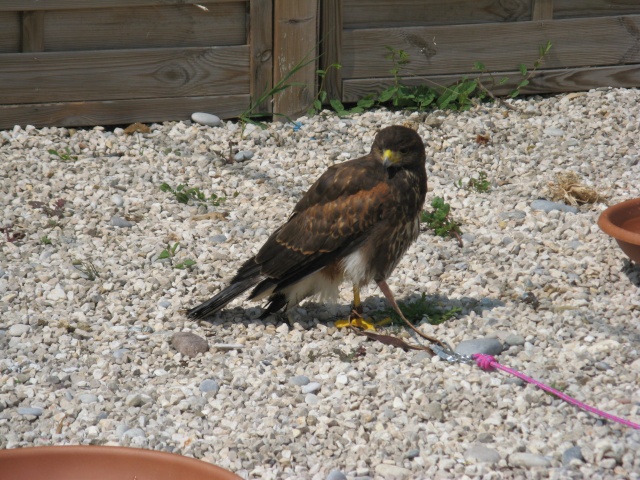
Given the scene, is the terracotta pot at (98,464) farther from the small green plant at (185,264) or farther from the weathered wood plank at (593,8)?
the weathered wood plank at (593,8)

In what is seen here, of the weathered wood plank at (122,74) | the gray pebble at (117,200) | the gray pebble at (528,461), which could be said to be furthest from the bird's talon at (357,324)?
the weathered wood plank at (122,74)

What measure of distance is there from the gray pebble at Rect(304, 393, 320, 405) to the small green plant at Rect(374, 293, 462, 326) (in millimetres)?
751

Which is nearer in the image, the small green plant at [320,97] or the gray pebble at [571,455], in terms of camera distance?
the gray pebble at [571,455]

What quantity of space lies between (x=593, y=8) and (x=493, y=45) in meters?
0.79

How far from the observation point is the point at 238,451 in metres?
3.24

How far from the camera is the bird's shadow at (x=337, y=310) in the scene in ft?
14.0

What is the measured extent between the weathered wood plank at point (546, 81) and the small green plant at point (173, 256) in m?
2.08

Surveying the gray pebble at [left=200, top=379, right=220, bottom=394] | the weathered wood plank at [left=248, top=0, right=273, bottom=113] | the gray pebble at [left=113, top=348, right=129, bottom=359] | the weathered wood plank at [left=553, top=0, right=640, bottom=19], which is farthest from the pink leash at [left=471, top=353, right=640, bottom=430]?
the weathered wood plank at [left=553, top=0, right=640, bottom=19]

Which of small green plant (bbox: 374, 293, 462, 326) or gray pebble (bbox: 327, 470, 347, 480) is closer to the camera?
gray pebble (bbox: 327, 470, 347, 480)

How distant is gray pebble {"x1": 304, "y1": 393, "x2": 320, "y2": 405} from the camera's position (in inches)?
140

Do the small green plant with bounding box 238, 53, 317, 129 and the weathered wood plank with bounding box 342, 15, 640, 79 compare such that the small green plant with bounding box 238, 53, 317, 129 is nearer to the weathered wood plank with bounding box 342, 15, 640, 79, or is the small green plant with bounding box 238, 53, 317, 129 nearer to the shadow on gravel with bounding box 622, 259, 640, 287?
the weathered wood plank with bounding box 342, 15, 640, 79

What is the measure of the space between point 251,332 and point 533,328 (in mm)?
1216

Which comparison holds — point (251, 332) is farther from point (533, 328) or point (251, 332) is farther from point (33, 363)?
point (533, 328)

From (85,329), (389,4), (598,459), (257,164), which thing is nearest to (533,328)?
(598,459)
